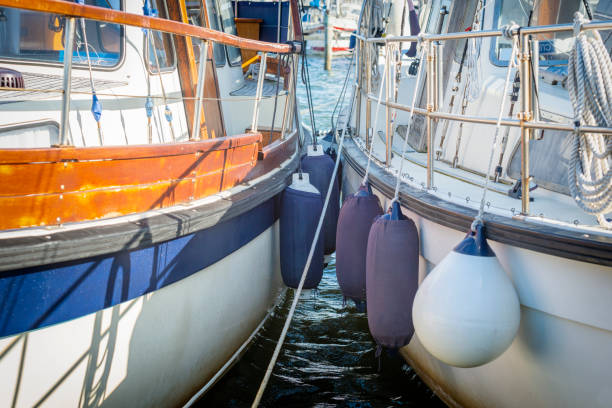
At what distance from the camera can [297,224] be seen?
4457mm

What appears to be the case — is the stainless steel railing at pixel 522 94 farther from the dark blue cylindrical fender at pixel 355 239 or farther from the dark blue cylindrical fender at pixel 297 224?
the dark blue cylindrical fender at pixel 297 224

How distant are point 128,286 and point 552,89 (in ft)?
9.28

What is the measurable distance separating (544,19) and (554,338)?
2284mm

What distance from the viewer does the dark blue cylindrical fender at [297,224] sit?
4449 millimetres

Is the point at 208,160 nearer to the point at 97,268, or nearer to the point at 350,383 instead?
the point at 97,268

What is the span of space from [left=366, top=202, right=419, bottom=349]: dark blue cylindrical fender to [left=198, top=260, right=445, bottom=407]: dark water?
1.07 feet

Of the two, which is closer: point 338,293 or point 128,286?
point 128,286

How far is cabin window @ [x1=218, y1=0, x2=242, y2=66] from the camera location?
5801 mm

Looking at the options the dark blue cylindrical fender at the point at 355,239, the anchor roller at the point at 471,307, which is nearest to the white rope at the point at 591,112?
the anchor roller at the point at 471,307

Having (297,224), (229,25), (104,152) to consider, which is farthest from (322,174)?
(104,152)

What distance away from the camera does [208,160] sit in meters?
3.48

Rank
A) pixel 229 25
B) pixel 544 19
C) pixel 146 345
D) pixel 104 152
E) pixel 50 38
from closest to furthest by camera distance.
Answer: pixel 104 152 → pixel 146 345 → pixel 50 38 → pixel 544 19 → pixel 229 25

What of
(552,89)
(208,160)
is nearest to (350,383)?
(208,160)

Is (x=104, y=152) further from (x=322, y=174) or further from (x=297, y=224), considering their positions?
(x=322, y=174)
